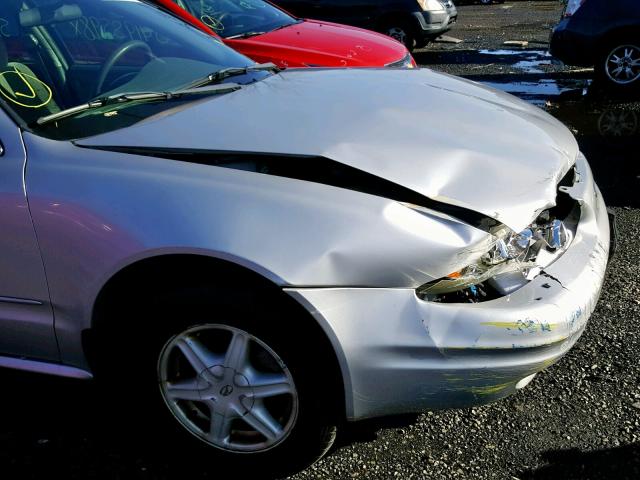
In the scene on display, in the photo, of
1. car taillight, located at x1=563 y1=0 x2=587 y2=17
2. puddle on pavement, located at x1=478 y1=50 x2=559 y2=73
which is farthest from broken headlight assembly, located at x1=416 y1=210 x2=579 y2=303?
puddle on pavement, located at x1=478 y1=50 x2=559 y2=73

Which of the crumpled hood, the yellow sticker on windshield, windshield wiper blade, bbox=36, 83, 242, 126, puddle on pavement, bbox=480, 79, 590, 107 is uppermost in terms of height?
the yellow sticker on windshield

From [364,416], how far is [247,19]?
203 inches

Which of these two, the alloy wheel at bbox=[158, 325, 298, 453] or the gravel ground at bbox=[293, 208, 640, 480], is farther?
the gravel ground at bbox=[293, 208, 640, 480]

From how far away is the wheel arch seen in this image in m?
2.03

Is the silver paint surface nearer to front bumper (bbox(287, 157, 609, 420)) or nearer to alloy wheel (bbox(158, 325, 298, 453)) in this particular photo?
front bumper (bbox(287, 157, 609, 420))

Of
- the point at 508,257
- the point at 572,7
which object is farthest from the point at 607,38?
the point at 508,257

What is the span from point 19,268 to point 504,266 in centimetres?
151

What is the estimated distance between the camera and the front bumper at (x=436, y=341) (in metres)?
2.01

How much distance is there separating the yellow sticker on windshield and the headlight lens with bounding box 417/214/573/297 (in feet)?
4.97

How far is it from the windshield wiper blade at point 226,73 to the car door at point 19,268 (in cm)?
87

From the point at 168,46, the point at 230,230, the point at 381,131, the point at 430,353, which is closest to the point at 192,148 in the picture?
the point at 230,230

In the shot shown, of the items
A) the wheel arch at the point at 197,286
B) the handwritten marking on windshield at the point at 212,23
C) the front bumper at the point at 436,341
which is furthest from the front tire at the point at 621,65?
the wheel arch at the point at 197,286

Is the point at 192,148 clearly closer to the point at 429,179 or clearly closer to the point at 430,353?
the point at 429,179

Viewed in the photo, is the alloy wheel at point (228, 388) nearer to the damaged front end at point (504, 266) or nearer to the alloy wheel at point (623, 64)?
the damaged front end at point (504, 266)
